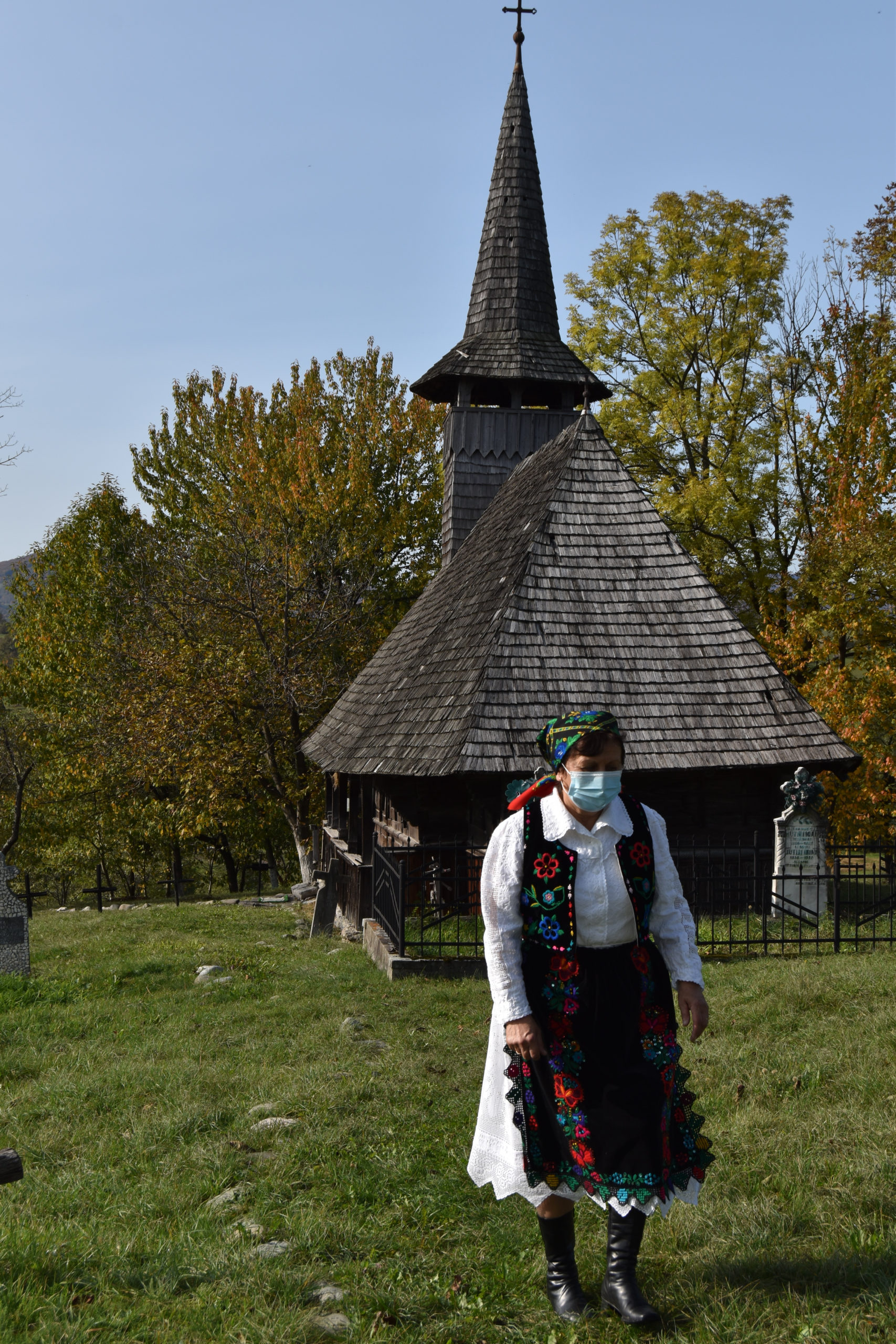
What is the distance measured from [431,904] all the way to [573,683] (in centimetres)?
257

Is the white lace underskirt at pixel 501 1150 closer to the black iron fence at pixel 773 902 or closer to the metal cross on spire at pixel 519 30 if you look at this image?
the black iron fence at pixel 773 902

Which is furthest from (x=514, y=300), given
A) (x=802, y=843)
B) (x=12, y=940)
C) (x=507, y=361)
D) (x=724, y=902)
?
(x=12, y=940)

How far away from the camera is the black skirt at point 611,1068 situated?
2.92 meters

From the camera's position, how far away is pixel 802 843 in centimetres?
977

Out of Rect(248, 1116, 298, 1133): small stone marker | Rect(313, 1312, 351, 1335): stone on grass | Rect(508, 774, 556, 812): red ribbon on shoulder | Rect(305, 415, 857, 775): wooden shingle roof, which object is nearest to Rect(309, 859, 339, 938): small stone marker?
Rect(305, 415, 857, 775): wooden shingle roof

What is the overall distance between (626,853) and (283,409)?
24.3 meters

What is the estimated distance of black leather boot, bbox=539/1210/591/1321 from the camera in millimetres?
3047

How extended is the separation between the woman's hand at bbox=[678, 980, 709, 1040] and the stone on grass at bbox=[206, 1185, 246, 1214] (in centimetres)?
201

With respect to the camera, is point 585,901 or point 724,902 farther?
point 724,902

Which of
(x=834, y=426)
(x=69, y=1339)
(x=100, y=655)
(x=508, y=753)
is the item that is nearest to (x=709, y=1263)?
(x=69, y=1339)

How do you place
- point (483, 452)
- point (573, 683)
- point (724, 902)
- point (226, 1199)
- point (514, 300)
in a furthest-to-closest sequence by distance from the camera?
point (514, 300), point (483, 452), point (724, 902), point (573, 683), point (226, 1199)

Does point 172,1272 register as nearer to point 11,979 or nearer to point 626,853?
point 626,853

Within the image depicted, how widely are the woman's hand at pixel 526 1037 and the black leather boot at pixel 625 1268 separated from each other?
52 centimetres

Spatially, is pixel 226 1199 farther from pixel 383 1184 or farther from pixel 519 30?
pixel 519 30
